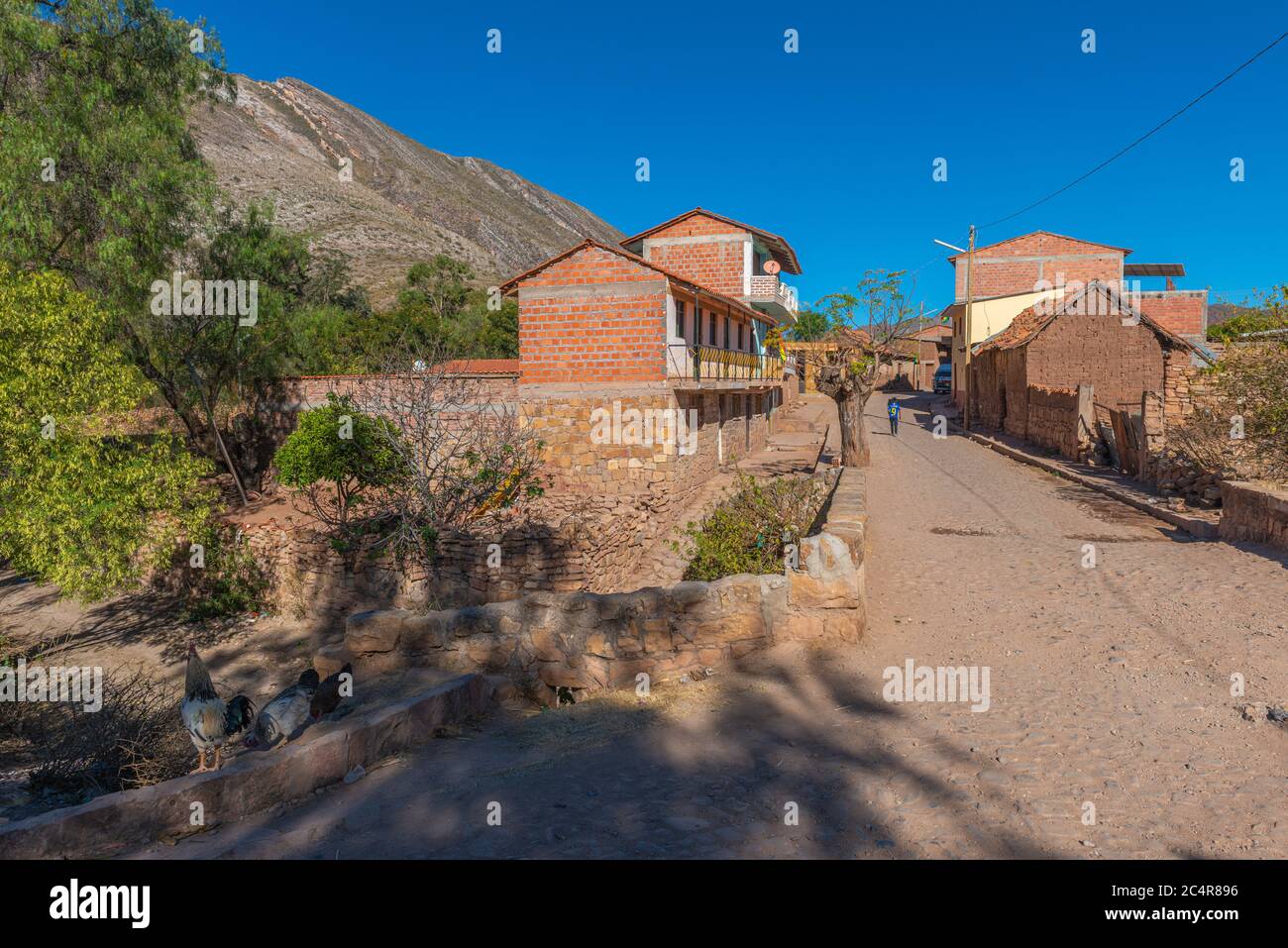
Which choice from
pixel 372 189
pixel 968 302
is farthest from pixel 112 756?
pixel 372 189

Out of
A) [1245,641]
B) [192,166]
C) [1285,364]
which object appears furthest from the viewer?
[192,166]

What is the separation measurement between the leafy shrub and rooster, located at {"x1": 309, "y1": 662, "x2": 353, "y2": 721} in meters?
4.53

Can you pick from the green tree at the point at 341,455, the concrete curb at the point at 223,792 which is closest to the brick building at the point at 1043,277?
the green tree at the point at 341,455

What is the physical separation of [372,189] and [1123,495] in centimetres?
8516

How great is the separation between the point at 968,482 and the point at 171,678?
15610 mm

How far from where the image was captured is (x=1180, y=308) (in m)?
36.3

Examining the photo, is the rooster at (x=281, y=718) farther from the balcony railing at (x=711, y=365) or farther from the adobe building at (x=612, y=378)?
the balcony railing at (x=711, y=365)

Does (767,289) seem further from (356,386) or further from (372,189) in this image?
(372,189)

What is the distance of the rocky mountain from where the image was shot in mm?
59219

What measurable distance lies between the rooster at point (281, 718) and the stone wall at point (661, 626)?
1.23 metres

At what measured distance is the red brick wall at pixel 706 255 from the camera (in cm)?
2970
